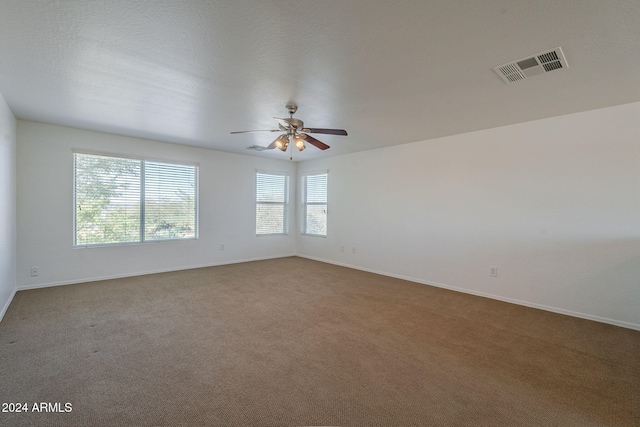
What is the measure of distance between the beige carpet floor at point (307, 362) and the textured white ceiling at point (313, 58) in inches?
97.4

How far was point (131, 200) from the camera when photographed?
4906 millimetres

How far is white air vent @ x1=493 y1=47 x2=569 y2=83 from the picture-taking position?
7.20 ft

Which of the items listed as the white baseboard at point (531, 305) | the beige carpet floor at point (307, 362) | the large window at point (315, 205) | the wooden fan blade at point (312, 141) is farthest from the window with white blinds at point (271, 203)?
the wooden fan blade at point (312, 141)

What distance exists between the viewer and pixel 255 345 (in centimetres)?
260

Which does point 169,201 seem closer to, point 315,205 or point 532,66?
point 315,205

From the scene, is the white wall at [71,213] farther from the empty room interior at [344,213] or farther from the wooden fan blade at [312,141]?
the wooden fan blade at [312,141]

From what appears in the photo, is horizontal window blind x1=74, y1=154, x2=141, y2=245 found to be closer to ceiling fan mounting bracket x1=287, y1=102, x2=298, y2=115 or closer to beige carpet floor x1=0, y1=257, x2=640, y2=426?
beige carpet floor x1=0, y1=257, x2=640, y2=426

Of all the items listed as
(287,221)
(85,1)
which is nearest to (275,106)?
(85,1)

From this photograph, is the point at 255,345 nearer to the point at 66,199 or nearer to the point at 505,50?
the point at 505,50

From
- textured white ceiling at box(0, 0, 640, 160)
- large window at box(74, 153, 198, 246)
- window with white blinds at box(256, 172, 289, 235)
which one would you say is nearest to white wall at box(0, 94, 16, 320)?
textured white ceiling at box(0, 0, 640, 160)

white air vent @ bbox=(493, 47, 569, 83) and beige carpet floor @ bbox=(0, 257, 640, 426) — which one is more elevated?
white air vent @ bbox=(493, 47, 569, 83)

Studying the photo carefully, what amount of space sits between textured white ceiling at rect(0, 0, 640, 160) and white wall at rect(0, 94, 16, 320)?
36 cm

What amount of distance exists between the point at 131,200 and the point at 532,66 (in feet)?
19.0

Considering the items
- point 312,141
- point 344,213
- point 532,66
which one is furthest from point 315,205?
point 532,66
